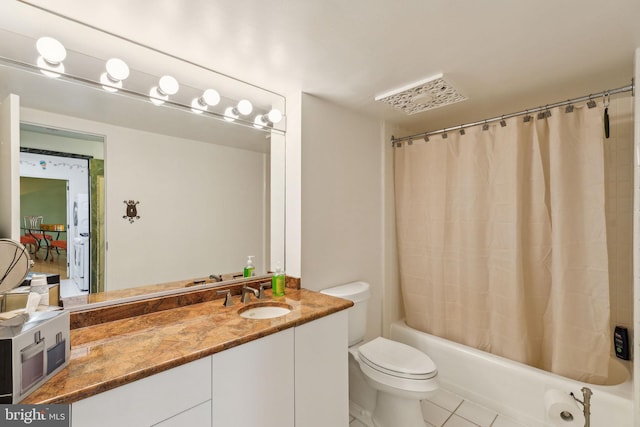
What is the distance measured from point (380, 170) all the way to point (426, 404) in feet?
5.97

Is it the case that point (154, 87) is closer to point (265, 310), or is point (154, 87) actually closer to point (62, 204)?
point (62, 204)

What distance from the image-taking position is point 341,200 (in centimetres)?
212

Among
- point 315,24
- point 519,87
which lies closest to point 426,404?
point 519,87

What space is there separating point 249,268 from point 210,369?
2.64 feet

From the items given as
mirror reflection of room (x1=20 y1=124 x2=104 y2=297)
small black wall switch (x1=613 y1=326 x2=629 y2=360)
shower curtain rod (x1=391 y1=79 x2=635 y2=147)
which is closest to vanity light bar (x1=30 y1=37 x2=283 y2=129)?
mirror reflection of room (x1=20 y1=124 x2=104 y2=297)

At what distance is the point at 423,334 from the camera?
2281 mm

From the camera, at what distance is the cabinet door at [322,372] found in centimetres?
134

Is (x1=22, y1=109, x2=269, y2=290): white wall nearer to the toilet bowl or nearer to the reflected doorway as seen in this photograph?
the reflected doorway

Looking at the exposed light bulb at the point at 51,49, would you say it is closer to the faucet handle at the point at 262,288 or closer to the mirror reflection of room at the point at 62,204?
the mirror reflection of room at the point at 62,204

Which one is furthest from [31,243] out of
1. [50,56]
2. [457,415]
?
[457,415]

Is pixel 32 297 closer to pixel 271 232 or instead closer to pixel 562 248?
pixel 271 232

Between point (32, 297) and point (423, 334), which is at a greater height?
point (32, 297)

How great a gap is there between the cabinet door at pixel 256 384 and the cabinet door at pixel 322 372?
61 mm

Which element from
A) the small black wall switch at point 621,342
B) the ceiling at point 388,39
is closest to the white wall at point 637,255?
the ceiling at point 388,39
